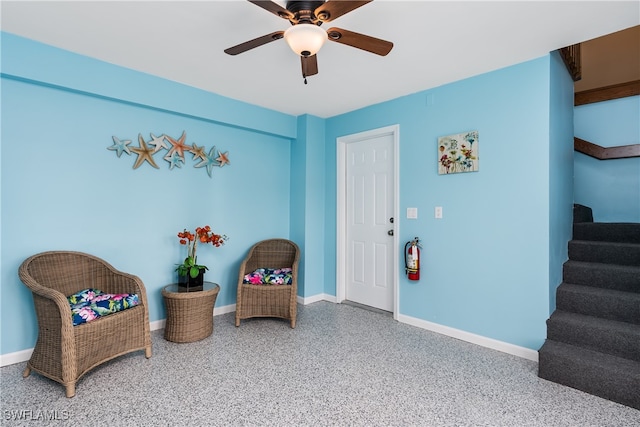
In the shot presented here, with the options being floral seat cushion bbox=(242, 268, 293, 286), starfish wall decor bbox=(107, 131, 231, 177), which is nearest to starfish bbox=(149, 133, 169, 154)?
starfish wall decor bbox=(107, 131, 231, 177)

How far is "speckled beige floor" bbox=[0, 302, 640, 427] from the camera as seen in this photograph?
186 centimetres

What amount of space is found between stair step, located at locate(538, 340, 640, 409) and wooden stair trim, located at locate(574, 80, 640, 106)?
3101mm

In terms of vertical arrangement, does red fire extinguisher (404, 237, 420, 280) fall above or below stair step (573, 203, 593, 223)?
below


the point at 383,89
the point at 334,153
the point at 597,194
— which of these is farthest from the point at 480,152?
the point at 597,194

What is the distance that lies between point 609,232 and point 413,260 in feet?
6.21

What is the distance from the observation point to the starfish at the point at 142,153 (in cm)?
302

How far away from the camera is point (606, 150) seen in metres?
3.76

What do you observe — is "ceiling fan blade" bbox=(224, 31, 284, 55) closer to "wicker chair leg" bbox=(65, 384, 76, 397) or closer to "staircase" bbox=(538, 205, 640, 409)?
"wicker chair leg" bbox=(65, 384, 76, 397)

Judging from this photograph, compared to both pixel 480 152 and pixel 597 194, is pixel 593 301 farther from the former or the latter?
pixel 597 194

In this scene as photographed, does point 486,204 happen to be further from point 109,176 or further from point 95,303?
point 109,176

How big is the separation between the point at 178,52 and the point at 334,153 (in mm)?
2120

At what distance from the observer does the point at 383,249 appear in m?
3.81

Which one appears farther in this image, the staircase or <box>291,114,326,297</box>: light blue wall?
<box>291,114,326,297</box>: light blue wall

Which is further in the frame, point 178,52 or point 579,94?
point 579,94
